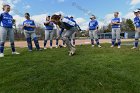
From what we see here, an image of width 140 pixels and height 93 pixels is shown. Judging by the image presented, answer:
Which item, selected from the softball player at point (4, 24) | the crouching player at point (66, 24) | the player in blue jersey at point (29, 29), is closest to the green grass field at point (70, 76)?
the crouching player at point (66, 24)

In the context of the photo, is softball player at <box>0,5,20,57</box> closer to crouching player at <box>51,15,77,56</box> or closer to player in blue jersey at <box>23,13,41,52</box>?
player in blue jersey at <box>23,13,41,52</box>

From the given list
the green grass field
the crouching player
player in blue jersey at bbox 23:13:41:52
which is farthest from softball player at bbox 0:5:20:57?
the green grass field

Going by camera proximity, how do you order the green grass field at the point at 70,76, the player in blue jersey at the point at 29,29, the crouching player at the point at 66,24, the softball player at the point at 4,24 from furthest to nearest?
the player in blue jersey at the point at 29,29 < the softball player at the point at 4,24 < the crouching player at the point at 66,24 < the green grass field at the point at 70,76

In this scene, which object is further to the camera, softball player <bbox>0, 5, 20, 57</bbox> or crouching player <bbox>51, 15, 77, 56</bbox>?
softball player <bbox>0, 5, 20, 57</bbox>

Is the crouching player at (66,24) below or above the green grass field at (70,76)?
above

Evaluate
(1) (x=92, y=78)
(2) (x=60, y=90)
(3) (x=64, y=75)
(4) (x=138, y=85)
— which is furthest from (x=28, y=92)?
(4) (x=138, y=85)

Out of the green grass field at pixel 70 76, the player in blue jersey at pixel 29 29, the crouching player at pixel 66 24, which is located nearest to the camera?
the green grass field at pixel 70 76

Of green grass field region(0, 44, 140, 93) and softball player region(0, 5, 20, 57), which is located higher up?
softball player region(0, 5, 20, 57)

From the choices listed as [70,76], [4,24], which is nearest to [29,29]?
[4,24]

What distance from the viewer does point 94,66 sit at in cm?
980

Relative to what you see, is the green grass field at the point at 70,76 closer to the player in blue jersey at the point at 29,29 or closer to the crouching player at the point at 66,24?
the crouching player at the point at 66,24

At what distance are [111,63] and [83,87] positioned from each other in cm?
291

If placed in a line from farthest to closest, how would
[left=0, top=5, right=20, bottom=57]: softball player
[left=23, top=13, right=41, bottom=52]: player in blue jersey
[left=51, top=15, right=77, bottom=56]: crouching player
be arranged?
[left=23, top=13, right=41, bottom=52]: player in blue jersey < [left=0, top=5, right=20, bottom=57]: softball player < [left=51, top=15, right=77, bottom=56]: crouching player

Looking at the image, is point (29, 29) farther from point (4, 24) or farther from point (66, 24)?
point (66, 24)
